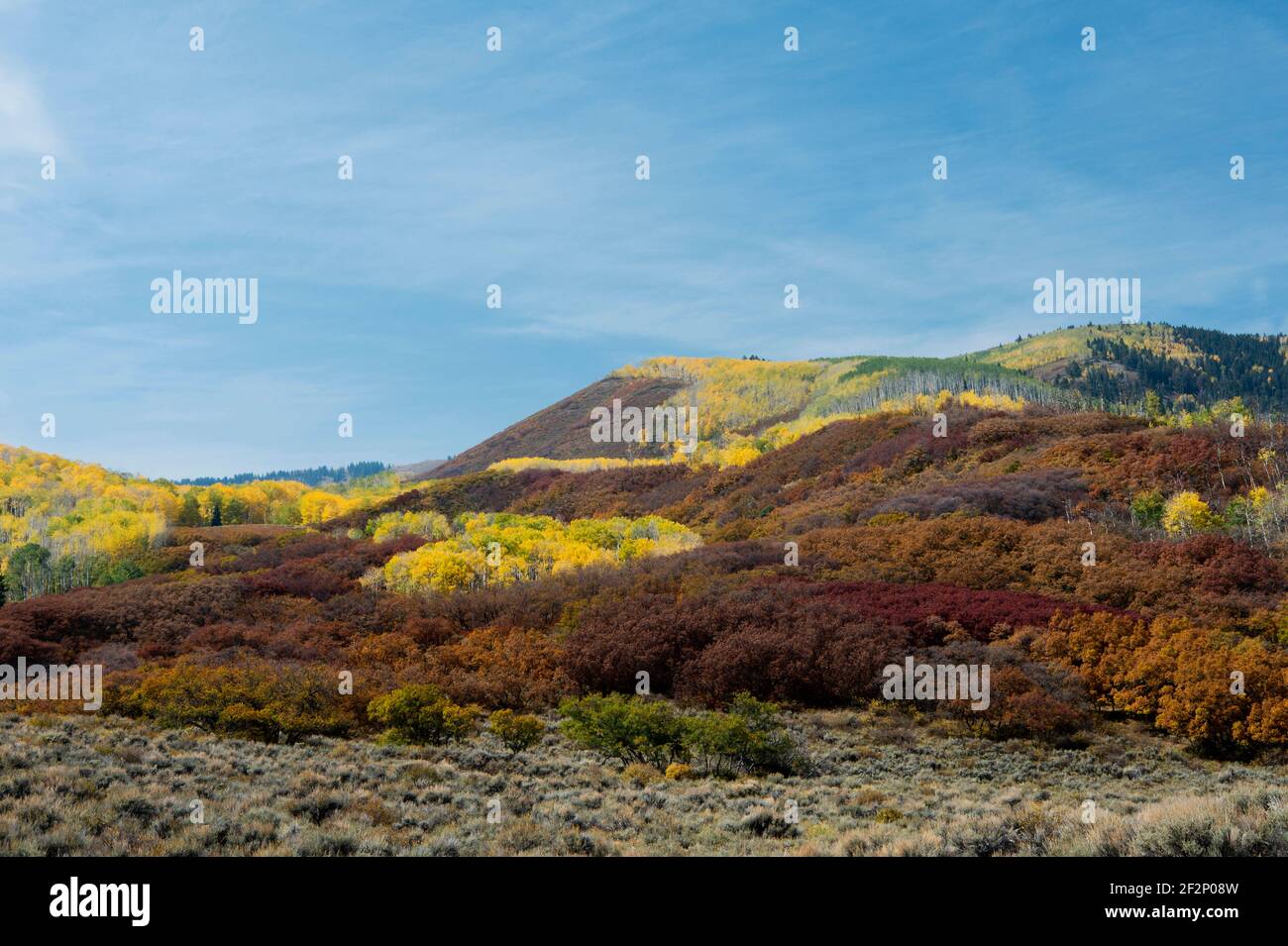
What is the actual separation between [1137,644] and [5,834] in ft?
84.7

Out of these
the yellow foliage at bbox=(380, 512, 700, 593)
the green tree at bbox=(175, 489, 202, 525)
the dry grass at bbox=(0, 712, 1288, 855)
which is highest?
the green tree at bbox=(175, 489, 202, 525)

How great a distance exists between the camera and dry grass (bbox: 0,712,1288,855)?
32.8 ft

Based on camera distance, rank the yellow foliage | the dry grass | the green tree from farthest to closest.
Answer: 1. the green tree
2. the yellow foliage
3. the dry grass

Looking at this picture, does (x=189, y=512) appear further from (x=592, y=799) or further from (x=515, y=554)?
(x=592, y=799)

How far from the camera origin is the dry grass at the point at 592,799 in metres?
9.99

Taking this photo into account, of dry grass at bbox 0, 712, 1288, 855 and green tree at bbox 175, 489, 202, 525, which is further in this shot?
green tree at bbox 175, 489, 202, 525

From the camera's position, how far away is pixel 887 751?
816 inches

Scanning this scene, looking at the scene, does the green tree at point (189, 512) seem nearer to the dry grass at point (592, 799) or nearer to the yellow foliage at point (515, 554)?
the yellow foliage at point (515, 554)

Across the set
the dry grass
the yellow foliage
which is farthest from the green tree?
the dry grass

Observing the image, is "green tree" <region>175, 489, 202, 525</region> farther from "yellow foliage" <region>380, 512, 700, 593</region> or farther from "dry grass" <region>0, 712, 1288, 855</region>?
"dry grass" <region>0, 712, 1288, 855</region>

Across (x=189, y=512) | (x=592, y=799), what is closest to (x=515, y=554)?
(x=592, y=799)

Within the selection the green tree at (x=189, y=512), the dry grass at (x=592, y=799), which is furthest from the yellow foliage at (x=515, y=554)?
the green tree at (x=189, y=512)

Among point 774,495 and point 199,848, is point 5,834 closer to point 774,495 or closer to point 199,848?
point 199,848
